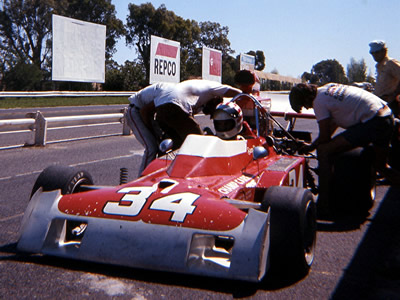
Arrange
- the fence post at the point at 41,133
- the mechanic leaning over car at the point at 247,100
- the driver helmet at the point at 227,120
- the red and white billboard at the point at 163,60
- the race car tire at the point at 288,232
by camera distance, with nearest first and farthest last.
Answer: the race car tire at the point at 288,232 < the driver helmet at the point at 227,120 < the mechanic leaning over car at the point at 247,100 < the fence post at the point at 41,133 < the red and white billboard at the point at 163,60

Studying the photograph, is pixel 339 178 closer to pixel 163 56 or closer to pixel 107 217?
pixel 107 217

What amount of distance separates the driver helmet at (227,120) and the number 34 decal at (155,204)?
142cm

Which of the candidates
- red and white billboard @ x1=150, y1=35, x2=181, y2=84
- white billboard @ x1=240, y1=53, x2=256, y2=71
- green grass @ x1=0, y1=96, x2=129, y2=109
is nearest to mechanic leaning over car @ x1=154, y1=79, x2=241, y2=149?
red and white billboard @ x1=150, y1=35, x2=181, y2=84

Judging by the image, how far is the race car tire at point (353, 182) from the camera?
5.69 meters

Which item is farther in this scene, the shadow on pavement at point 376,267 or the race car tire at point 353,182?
the race car tire at point 353,182

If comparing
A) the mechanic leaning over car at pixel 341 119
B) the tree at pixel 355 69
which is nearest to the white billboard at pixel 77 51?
the mechanic leaning over car at pixel 341 119

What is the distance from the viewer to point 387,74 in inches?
323

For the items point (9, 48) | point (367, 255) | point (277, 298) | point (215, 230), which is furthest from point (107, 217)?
point (9, 48)

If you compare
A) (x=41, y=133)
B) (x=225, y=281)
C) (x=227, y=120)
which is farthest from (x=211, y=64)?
(x=225, y=281)

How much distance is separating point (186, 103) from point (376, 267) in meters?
2.71

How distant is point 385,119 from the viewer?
5805 millimetres

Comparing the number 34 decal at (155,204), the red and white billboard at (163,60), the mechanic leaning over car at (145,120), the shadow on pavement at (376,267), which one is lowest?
the shadow on pavement at (376,267)

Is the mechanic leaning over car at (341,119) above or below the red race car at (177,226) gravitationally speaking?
above

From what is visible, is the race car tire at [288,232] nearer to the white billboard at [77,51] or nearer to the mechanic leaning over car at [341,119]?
the mechanic leaning over car at [341,119]
